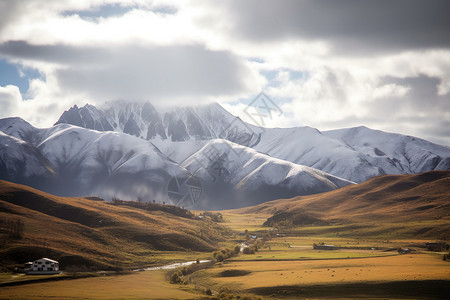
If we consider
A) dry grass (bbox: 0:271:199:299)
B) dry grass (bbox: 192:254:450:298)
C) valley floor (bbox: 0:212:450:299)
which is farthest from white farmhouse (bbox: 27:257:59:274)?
dry grass (bbox: 192:254:450:298)

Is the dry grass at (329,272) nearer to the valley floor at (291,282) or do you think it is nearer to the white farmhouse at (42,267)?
the valley floor at (291,282)

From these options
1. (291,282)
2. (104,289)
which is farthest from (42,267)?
(291,282)

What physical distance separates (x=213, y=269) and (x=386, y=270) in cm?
5641

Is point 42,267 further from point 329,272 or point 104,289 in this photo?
point 329,272

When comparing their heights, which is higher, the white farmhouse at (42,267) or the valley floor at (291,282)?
the white farmhouse at (42,267)

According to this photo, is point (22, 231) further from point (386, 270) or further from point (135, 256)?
point (386, 270)

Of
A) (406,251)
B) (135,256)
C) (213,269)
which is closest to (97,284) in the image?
(213,269)

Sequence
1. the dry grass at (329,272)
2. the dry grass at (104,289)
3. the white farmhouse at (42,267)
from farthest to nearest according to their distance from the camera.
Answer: the white farmhouse at (42,267) < the dry grass at (329,272) < the dry grass at (104,289)

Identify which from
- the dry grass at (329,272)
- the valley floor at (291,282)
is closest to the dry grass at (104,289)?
the valley floor at (291,282)

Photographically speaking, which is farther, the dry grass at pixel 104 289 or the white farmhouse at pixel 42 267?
the white farmhouse at pixel 42 267

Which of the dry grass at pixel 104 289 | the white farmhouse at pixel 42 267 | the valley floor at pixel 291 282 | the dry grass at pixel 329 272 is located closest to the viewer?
the dry grass at pixel 104 289

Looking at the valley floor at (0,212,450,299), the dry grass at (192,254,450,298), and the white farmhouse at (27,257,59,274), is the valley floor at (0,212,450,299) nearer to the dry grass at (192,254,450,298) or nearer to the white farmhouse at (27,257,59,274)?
the dry grass at (192,254,450,298)

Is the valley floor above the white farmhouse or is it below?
below

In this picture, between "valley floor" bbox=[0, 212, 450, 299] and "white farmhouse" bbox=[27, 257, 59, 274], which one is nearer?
"valley floor" bbox=[0, 212, 450, 299]
